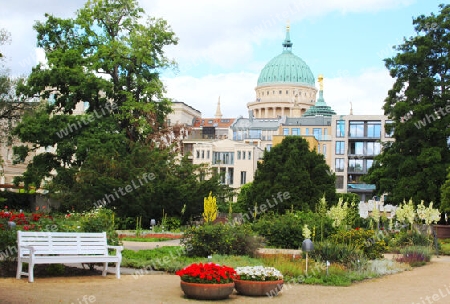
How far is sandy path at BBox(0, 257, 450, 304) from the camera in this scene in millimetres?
12391

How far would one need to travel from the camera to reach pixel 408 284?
17.0 meters

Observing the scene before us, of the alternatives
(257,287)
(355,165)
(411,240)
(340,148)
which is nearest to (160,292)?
(257,287)

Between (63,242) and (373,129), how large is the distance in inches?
3554

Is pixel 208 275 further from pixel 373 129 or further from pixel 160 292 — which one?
pixel 373 129

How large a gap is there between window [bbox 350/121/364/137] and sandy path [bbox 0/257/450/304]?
8633cm

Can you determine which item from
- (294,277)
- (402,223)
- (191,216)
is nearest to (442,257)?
(402,223)

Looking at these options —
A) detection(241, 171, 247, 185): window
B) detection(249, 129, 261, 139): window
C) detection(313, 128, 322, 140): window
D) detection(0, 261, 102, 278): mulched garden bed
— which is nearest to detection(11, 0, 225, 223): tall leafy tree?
detection(0, 261, 102, 278): mulched garden bed

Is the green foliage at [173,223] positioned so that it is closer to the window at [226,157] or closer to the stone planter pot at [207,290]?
the stone planter pot at [207,290]

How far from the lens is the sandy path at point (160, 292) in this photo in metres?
12.4

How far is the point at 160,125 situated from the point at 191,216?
44.8 ft

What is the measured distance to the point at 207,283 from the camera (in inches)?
511

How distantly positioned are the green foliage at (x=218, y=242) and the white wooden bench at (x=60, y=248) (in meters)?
4.56

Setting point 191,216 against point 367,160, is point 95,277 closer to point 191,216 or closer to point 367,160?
point 191,216

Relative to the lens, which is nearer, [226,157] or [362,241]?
[362,241]
